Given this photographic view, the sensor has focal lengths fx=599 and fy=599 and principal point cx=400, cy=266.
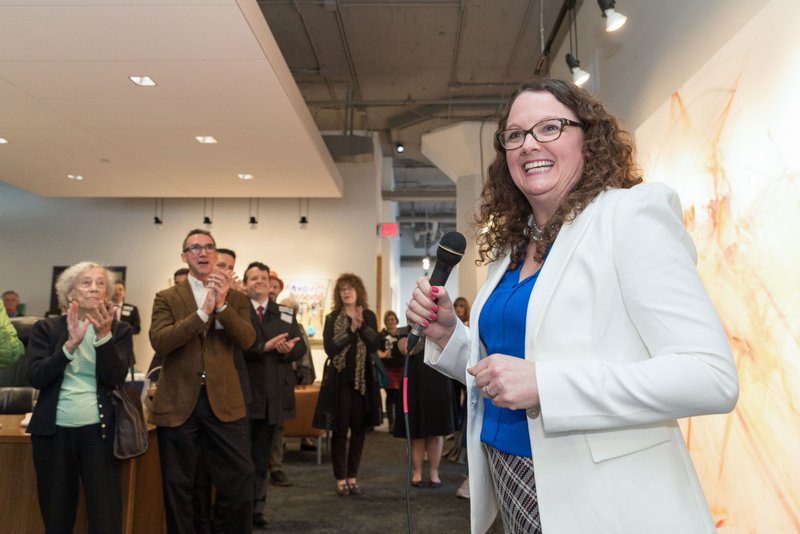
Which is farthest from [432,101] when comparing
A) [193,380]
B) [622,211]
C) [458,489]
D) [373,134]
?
[622,211]

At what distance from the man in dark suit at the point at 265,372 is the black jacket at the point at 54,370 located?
1.10 metres

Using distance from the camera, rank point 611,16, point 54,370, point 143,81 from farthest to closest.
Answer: point 143,81 < point 611,16 < point 54,370

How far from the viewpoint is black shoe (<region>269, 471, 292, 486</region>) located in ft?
17.5

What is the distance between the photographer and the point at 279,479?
5.36 meters

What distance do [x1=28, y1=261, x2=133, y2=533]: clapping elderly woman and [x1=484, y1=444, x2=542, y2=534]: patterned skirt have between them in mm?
2184

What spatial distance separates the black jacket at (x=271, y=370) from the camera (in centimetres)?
400

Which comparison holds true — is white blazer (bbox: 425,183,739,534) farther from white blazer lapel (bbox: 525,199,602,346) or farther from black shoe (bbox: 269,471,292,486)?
black shoe (bbox: 269,471,292,486)

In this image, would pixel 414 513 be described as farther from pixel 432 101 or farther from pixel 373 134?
pixel 373 134

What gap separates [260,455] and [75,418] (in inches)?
60.8

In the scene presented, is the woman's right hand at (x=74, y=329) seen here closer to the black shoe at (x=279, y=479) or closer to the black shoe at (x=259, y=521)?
the black shoe at (x=259, y=521)

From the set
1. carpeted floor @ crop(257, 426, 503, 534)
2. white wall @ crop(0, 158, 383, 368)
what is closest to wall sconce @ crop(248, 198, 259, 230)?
white wall @ crop(0, 158, 383, 368)

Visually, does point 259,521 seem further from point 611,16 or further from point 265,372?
point 611,16

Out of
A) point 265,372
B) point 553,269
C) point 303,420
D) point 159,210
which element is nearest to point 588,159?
point 553,269

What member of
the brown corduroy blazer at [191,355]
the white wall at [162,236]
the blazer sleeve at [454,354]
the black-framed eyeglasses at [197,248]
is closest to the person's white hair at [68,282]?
the brown corduroy blazer at [191,355]
